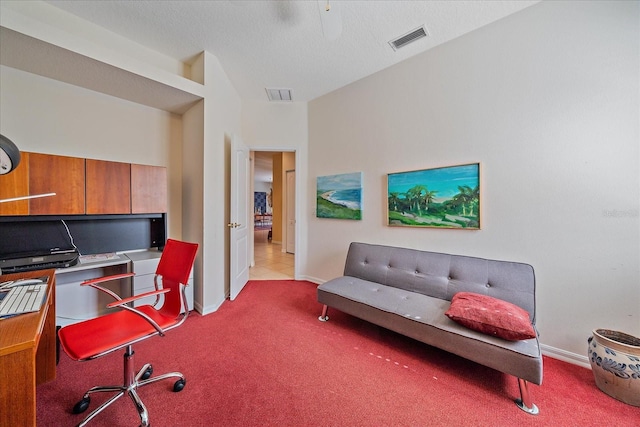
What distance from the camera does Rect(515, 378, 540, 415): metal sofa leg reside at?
4.53 ft

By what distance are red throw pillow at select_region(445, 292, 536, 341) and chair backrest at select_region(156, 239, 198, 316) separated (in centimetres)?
192

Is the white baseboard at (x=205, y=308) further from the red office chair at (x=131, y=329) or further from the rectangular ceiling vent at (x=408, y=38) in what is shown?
the rectangular ceiling vent at (x=408, y=38)

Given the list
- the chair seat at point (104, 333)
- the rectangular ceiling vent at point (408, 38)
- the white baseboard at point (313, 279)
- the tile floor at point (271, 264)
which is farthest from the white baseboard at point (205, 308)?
the rectangular ceiling vent at point (408, 38)

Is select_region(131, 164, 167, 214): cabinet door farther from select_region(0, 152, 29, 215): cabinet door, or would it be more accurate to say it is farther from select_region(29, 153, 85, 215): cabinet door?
select_region(0, 152, 29, 215): cabinet door

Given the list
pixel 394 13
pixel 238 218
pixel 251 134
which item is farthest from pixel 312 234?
pixel 394 13

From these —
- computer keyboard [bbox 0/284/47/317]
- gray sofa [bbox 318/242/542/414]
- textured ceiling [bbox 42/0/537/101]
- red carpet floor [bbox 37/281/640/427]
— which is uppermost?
textured ceiling [bbox 42/0/537/101]

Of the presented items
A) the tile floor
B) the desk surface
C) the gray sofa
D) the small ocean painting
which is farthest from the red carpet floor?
the tile floor

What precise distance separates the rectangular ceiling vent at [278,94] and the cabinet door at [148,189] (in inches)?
73.7

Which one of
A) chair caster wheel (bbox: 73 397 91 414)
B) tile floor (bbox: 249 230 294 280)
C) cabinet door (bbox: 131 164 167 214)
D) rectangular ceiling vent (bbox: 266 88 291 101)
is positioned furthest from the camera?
tile floor (bbox: 249 230 294 280)

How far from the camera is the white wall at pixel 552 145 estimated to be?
65.4 inches

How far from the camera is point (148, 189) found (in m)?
2.43

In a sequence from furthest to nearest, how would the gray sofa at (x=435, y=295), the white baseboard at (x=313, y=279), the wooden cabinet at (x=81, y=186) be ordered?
1. the white baseboard at (x=313, y=279)
2. the wooden cabinet at (x=81, y=186)
3. the gray sofa at (x=435, y=295)

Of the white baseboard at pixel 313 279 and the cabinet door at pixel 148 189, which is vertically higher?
the cabinet door at pixel 148 189

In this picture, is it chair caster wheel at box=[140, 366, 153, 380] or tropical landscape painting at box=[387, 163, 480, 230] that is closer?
chair caster wheel at box=[140, 366, 153, 380]
